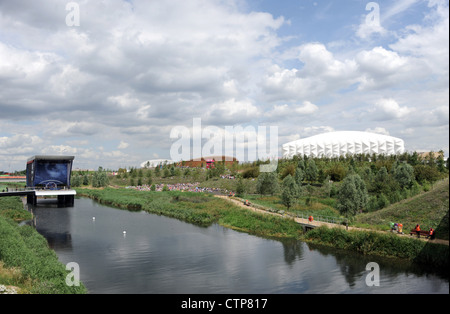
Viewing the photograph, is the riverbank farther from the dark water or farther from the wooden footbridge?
the wooden footbridge

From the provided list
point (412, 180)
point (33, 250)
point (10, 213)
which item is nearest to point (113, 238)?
point (33, 250)

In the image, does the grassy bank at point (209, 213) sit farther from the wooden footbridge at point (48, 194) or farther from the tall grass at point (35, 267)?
the tall grass at point (35, 267)

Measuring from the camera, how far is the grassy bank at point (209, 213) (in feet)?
128

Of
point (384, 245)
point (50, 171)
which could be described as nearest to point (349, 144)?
point (50, 171)

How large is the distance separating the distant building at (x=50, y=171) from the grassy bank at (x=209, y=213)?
9682mm

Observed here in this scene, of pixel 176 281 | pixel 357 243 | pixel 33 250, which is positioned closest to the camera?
pixel 176 281

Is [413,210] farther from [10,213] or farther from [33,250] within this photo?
→ [10,213]

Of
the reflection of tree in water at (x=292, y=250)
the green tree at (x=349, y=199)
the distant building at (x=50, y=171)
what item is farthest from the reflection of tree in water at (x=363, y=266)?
the distant building at (x=50, y=171)

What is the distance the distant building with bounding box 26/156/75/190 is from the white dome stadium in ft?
299

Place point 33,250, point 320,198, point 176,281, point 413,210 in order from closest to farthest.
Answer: point 176,281, point 33,250, point 413,210, point 320,198

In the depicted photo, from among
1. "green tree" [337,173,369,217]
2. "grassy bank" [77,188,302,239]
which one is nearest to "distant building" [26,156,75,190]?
"grassy bank" [77,188,302,239]

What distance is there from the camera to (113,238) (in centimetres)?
3631

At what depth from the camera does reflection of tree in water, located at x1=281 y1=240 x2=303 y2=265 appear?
28438mm

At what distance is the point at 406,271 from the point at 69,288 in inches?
919
